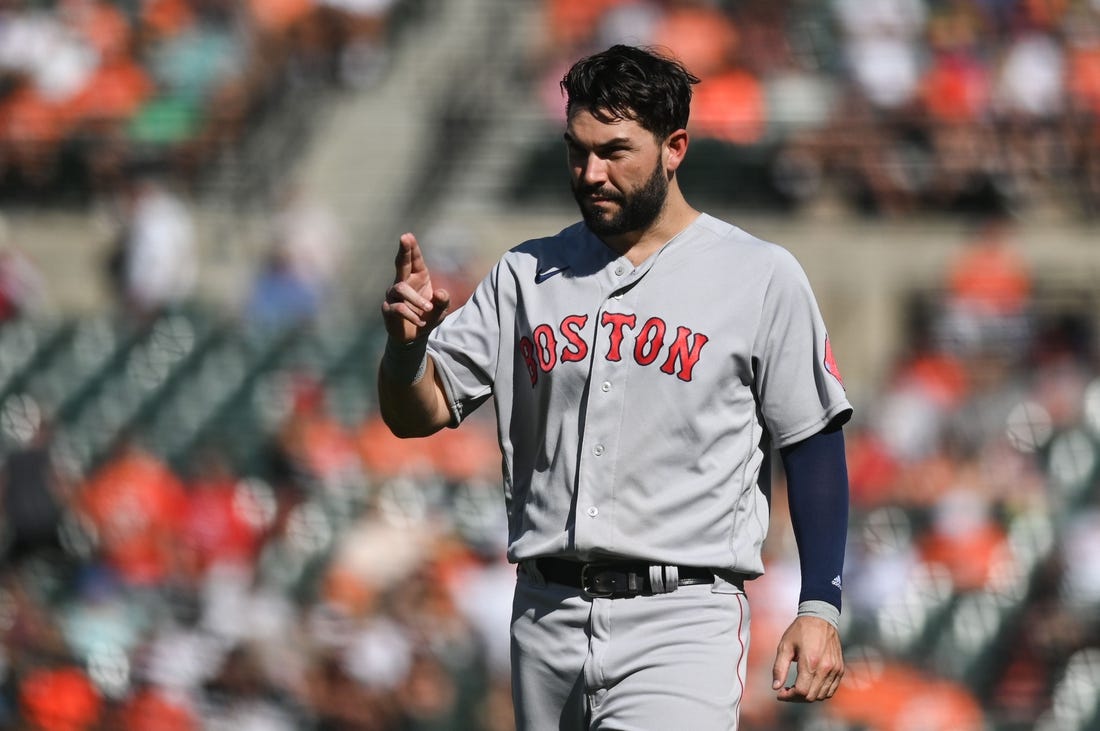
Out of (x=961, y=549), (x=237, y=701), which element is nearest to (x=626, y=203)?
(x=237, y=701)

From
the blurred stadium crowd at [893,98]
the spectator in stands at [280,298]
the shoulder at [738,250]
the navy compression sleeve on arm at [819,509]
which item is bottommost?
the spectator in stands at [280,298]

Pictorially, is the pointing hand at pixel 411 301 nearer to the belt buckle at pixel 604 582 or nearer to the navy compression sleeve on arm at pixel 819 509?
the belt buckle at pixel 604 582

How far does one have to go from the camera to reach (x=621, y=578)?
3012mm

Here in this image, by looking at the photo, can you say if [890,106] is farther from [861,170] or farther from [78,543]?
[78,543]

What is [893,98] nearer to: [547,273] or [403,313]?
[547,273]

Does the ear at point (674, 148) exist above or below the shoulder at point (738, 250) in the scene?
above

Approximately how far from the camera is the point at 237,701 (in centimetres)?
802

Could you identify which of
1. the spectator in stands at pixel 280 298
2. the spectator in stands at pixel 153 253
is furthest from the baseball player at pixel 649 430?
the spectator in stands at pixel 153 253

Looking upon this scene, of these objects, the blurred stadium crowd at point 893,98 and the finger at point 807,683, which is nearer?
the finger at point 807,683

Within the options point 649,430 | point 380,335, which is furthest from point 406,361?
point 380,335

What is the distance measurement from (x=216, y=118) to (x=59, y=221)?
1366mm

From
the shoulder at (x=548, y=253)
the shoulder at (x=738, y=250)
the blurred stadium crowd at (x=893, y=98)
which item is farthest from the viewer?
the blurred stadium crowd at (x=893, y=98)

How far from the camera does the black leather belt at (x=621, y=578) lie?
301 centimetres

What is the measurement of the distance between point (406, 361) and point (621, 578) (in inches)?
20.9
